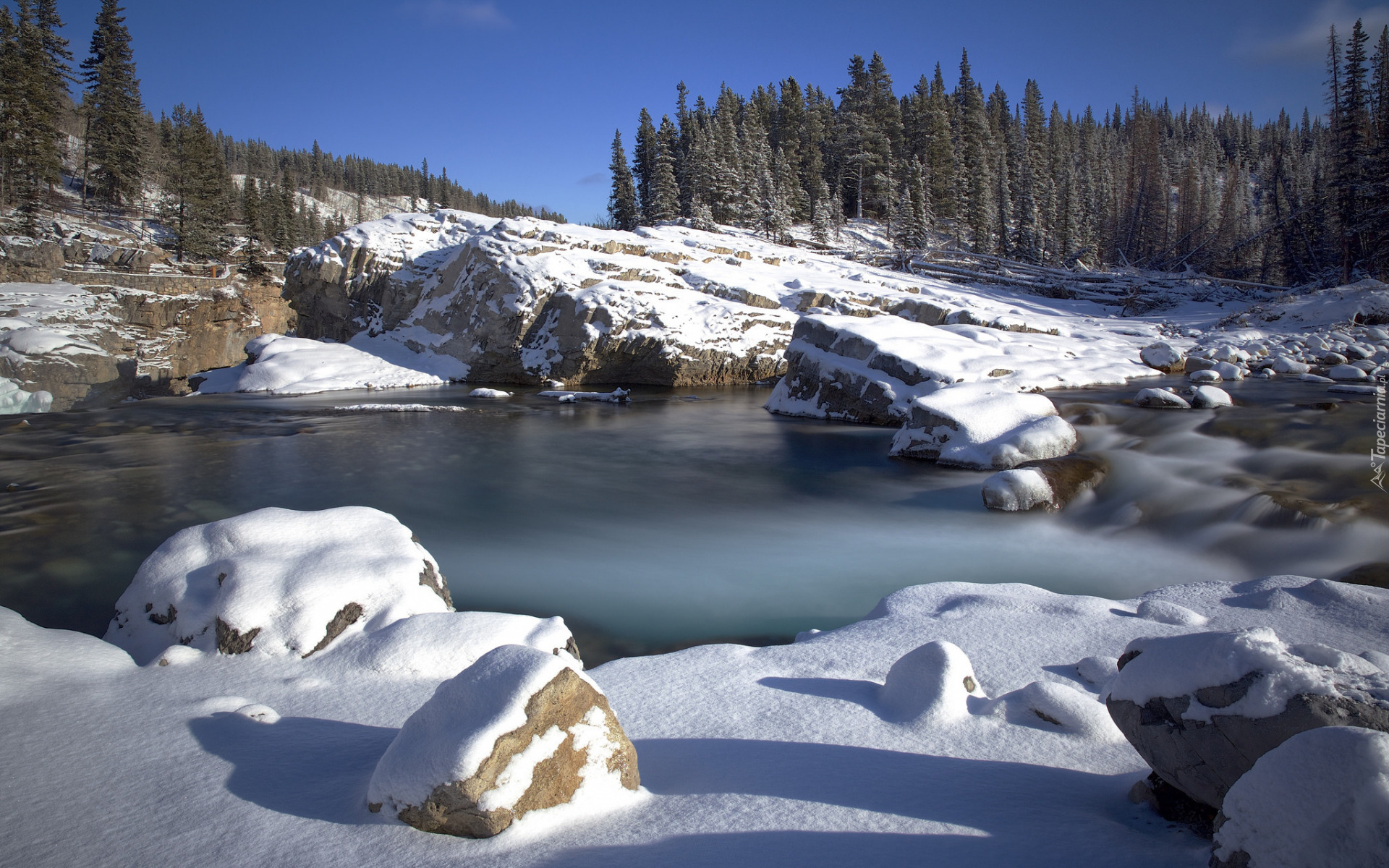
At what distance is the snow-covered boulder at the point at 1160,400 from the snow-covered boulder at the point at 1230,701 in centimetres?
1249

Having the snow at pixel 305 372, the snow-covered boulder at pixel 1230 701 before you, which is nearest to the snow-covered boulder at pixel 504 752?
the snow-covered boulder at pixel 1230 701

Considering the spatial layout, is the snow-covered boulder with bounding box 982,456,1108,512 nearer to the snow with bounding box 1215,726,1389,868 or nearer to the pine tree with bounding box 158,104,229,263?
the snow with bounding box 1215,726,1389,868

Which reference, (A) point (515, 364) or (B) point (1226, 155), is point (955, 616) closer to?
(A) point (515, 364)

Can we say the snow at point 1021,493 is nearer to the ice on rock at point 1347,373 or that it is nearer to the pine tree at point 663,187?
the ice on rock at point 1347,373

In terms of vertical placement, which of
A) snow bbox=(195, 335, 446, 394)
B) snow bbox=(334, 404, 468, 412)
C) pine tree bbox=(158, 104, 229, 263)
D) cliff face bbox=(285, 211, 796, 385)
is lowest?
snow bbox=(334, 404, 468, 412)

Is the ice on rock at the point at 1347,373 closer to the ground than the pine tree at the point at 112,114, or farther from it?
closer to the ground

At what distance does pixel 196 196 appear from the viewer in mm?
39438

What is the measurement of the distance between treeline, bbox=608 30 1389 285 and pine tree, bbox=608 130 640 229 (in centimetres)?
15

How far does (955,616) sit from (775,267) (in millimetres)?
30151

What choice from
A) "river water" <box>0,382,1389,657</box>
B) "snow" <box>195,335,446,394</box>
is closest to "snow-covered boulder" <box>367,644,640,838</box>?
"river water" <box>0,382,1389,657</box>

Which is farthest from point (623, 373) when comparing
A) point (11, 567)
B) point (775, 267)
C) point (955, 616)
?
point (955, 616)

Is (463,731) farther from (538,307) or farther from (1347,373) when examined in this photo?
(538,307)

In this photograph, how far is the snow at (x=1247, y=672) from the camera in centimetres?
199

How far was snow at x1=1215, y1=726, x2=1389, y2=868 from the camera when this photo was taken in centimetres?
145
